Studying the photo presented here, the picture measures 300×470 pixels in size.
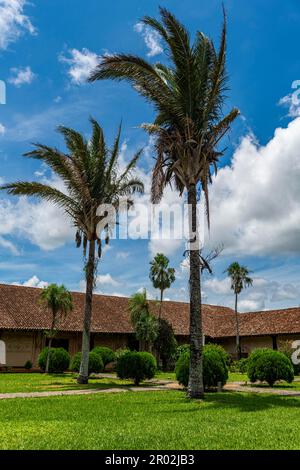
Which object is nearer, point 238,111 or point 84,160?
point 238,111

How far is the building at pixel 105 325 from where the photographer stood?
34.1m

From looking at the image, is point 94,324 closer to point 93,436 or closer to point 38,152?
point 38,152

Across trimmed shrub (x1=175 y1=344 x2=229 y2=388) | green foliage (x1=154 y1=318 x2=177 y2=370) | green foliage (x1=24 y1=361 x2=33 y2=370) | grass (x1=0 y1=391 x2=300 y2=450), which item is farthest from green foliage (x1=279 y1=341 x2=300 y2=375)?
grass (x1=0 y1=391 x2=300 y2=450)

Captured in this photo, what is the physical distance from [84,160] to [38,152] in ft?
6.55

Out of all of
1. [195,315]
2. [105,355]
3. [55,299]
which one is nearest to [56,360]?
[105,355]

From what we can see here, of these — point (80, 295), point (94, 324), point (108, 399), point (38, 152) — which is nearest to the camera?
point (108, 399)

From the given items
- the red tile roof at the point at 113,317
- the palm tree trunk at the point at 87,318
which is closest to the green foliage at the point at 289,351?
the red tile roof at the point at 113,317

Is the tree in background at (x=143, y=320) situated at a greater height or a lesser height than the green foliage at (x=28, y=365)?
greater

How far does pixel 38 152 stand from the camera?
67.1 ft

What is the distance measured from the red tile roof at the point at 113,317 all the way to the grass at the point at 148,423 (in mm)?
21249

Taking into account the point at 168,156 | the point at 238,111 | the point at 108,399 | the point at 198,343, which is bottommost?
the point at 108,399

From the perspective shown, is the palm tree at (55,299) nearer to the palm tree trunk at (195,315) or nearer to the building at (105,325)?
A: the building at (105,325)

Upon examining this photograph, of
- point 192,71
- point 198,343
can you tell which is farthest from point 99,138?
point 198,343
